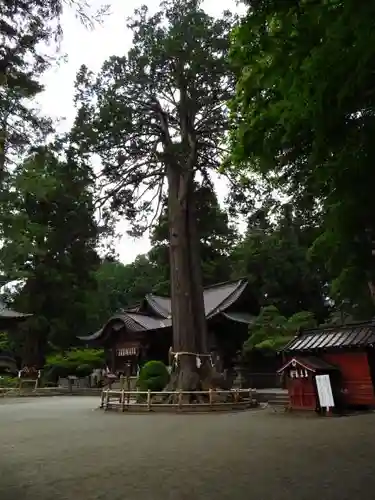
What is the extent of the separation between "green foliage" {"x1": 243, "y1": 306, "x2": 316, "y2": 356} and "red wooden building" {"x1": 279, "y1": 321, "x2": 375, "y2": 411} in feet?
21.0

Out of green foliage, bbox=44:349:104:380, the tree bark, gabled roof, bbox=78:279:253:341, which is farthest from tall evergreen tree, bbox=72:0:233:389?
green foliage, bbox=44:349:104:380

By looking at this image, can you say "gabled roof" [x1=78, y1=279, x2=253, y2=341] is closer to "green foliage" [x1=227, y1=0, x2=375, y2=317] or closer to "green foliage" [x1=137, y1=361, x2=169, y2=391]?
"green foliage" [x1=137, y1=361, x2=169, y2=391]

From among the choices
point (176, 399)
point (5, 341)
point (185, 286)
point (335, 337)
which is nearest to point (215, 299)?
point (185, 286)

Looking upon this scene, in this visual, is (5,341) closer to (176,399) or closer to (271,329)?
(271,329)

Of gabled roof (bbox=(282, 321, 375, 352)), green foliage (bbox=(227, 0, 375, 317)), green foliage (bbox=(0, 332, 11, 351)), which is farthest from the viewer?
green foliage (bbox=(0, 332, 11, 351))

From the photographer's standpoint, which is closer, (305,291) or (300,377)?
(300,377)

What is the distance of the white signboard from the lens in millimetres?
11711

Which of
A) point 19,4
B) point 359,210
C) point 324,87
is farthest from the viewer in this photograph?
point 19,4

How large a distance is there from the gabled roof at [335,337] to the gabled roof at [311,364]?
338mm

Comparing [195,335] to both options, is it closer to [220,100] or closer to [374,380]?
[374,380]

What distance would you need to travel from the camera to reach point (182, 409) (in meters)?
13.9

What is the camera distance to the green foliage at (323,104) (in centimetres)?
383

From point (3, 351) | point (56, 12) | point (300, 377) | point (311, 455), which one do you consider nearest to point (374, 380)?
point (300, 377)

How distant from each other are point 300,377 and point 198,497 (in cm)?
890
